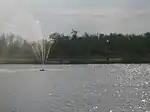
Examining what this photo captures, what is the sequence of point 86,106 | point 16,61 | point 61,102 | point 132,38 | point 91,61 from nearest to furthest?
point 86,106
point 61,102
point 16,61
point 91,61
point 132,38

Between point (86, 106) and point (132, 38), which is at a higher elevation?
point (132, 38)

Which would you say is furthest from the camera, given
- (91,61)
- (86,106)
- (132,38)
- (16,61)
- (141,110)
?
(132,38)

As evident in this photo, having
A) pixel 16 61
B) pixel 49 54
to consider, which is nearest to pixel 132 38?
pixel 49 54

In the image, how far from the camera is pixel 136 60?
12031 cm

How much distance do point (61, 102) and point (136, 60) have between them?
93.6 m

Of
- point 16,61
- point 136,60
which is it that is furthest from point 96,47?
point 16,61

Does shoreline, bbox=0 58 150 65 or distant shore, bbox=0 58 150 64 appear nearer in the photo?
shoreline, bbox=0 58 150 65

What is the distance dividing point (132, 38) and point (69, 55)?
27.1m

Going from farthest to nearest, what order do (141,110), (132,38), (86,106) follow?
(132,38)
(86,106)
(141,110)

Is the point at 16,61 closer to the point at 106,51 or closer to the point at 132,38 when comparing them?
the point at 106,51

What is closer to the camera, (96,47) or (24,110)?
(24,110)

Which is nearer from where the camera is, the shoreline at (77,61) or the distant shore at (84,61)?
the shoreline at (77,61)

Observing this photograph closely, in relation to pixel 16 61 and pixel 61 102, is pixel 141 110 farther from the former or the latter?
pixel 16 61

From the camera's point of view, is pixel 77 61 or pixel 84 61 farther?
pixel 84 61
